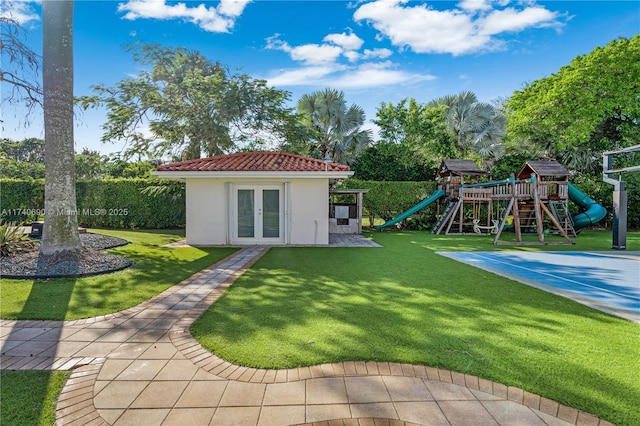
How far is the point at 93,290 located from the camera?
248 inches

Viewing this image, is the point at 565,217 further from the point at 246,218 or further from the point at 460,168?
the point at 246,218

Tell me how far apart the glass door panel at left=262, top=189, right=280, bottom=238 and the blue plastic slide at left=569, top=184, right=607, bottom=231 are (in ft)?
53.0

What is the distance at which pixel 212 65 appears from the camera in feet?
69.5

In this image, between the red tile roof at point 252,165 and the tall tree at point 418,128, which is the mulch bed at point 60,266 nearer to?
the red tile roof at point 252,165

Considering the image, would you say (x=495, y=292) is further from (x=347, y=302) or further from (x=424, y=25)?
(x=424, y=25)

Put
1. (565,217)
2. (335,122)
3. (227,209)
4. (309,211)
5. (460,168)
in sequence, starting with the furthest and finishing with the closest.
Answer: (335,122) → (460,168) → (565,217) → (309,211) → (227,209)

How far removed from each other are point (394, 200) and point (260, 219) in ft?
33.1

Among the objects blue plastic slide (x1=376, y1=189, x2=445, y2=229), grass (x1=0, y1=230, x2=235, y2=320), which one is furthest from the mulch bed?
blue plastic slide (x1=376, y1=189, x2=445, y2=229)

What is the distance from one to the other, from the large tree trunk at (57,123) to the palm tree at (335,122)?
675 inches

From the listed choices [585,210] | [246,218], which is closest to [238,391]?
[246,218]

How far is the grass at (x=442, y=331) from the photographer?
3193 millimetres

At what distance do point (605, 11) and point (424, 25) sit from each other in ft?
24.6

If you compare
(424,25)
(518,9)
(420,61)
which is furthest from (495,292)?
(420,61)

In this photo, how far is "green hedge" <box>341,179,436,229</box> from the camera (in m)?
20.0
